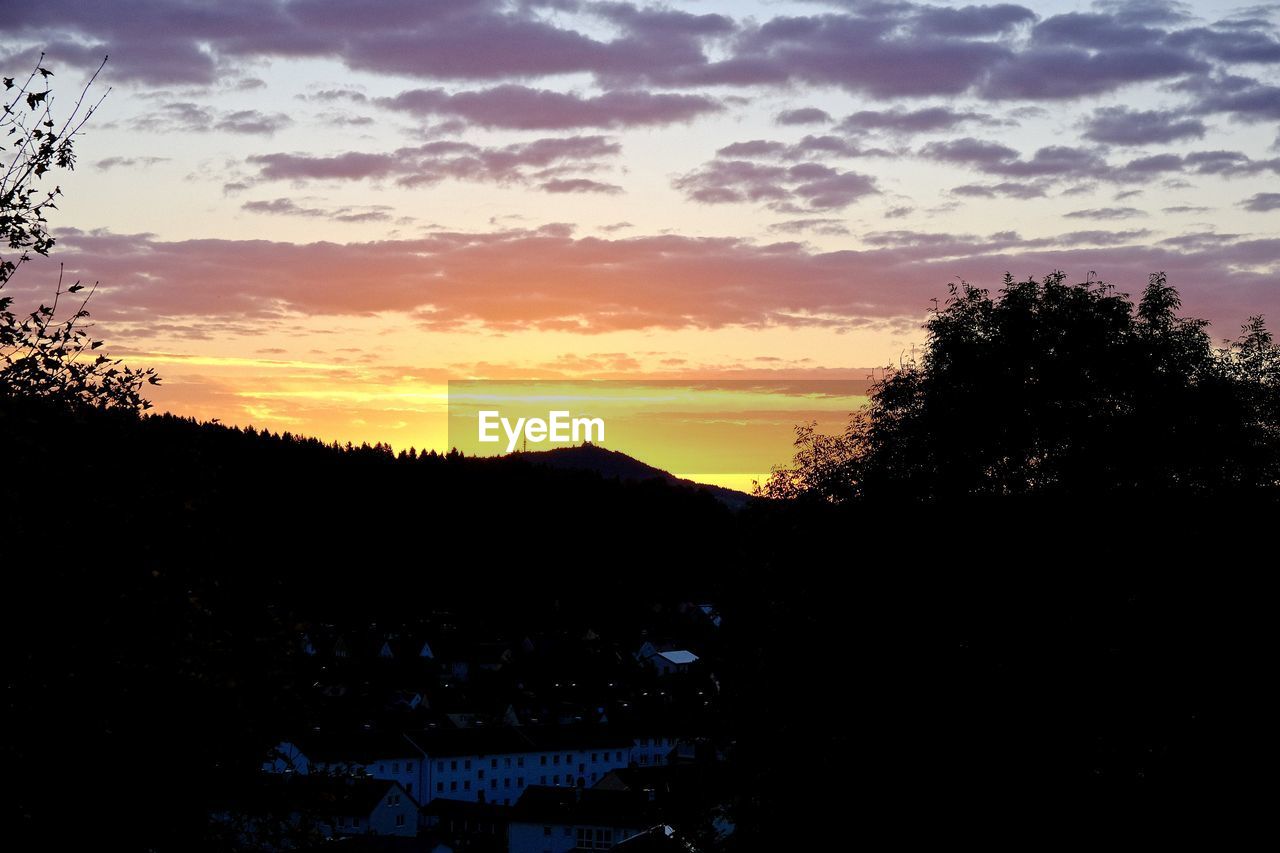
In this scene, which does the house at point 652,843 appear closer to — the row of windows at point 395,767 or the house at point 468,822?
the house at point 468,822

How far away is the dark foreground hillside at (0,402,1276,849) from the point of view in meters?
20.6

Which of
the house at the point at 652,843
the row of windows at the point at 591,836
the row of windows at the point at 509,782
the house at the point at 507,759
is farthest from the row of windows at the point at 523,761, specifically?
the house at the point at 652,843

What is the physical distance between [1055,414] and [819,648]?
27.1ft

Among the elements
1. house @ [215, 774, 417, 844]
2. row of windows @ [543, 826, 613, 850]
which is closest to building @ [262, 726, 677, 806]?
row of windows @ [543, 826, 613, 850]

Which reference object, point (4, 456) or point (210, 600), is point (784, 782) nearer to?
point (210, 600)

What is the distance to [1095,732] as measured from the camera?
2889 centimetres

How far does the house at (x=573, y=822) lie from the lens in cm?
8738

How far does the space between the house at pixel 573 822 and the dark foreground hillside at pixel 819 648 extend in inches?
2175

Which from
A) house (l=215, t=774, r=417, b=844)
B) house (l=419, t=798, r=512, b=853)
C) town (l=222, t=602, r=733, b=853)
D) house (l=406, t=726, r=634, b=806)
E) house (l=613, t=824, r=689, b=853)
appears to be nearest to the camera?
house (l=215, t=774, r=417, b=844)

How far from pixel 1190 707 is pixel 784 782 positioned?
8458 millimetres

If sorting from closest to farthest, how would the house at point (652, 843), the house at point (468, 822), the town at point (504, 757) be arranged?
the town at point (504, 757)
the house at point (652, 843)
the house at point (468, 822)

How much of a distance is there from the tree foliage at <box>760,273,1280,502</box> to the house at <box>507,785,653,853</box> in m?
53.9

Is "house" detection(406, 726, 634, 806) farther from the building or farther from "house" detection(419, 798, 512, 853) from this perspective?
"house" detection(419, 798, 512, 853)

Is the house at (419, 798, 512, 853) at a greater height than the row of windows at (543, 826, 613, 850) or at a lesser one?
lesser
